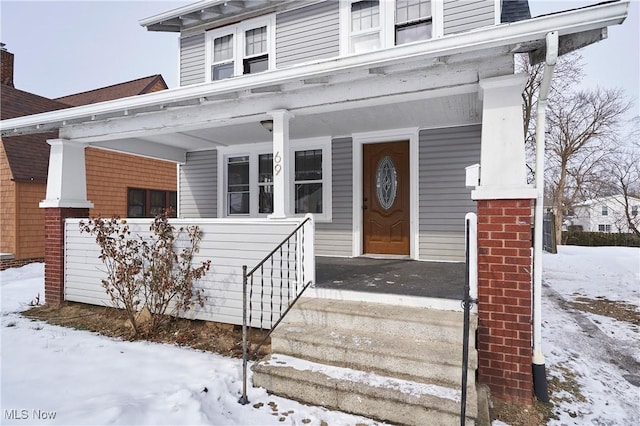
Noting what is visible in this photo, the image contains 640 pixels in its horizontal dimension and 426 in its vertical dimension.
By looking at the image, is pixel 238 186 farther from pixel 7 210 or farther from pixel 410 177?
pixel 7 210

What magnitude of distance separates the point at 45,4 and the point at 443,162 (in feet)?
49.8

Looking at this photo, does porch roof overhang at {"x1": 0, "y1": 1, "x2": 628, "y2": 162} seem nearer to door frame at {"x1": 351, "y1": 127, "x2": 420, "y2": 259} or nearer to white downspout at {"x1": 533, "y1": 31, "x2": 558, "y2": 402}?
door frame at {"x1": 351, "y1": 127, "x2": 420, "y2": 259}

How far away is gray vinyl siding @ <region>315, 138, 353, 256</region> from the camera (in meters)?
6.41

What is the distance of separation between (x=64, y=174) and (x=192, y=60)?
365cm

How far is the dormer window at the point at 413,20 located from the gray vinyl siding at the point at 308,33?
1.12 metres

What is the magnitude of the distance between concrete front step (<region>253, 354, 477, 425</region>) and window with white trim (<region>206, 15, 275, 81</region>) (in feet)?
19.2

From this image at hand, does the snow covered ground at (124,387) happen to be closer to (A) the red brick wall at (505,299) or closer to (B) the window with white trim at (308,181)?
(A) the red brick wall at (505,299)

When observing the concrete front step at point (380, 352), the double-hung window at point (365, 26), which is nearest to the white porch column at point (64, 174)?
the concrete front step at point (380, 352)

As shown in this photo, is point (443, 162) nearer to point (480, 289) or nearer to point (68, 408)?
point (480, 289)

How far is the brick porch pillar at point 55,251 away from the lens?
5.75 metres

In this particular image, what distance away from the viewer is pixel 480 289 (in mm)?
3158

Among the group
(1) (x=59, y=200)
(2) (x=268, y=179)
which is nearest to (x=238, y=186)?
(2) (x=268, y=179)

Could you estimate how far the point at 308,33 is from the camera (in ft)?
21.6

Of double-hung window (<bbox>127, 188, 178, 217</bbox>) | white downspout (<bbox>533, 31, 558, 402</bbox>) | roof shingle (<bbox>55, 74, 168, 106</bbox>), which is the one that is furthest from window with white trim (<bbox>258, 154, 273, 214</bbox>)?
roof shingle (<bbox>55, 74, 168, 106</bbox>)
